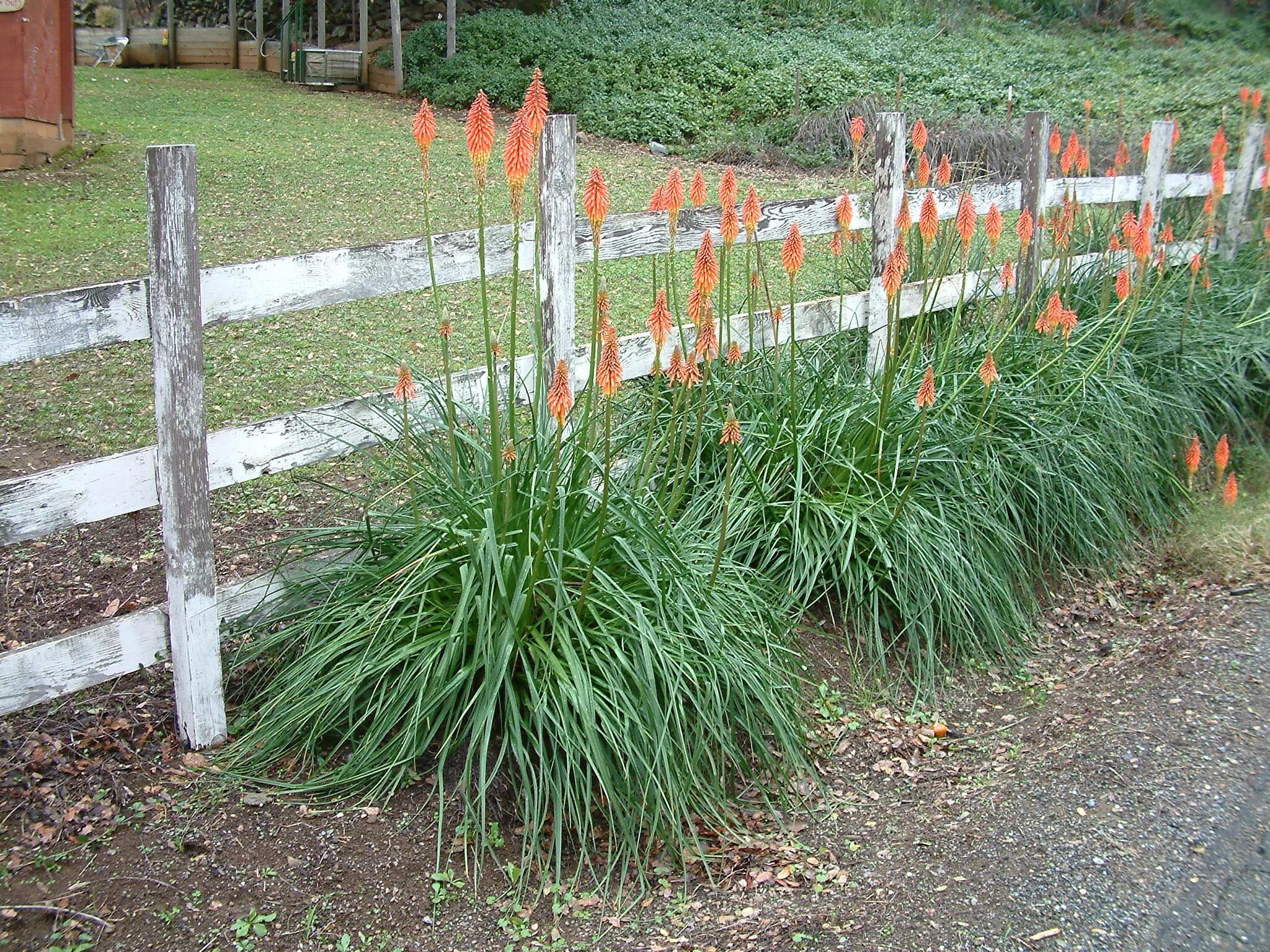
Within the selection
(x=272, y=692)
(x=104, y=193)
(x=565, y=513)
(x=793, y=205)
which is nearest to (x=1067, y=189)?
(x=793, y=205)

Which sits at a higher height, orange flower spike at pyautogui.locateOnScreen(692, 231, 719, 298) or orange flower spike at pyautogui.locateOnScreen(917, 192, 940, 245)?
orange flower spike at pyautogui.locateOnScreen(917, 192, 940, 245)

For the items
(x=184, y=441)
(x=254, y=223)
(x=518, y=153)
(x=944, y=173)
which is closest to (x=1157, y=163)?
(x=944, y=173)

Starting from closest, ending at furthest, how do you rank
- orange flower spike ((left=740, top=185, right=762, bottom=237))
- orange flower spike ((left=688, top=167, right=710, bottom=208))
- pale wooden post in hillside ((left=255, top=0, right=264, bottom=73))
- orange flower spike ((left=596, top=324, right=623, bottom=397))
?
orange flower spike ((left=596, top=324, right=623, bottom=397)), orange flower spike ((left=740, top=185, right=762, bottom=237)), orange flower spike ((left=688, top=167, right=710, bottom=208)), pale wooden post in hillside ((left=255, top=0, right=264, bottom=73))

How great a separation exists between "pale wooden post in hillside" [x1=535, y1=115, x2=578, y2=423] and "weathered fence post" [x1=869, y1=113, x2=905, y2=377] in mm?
1858

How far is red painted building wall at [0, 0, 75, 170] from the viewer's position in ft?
32.3

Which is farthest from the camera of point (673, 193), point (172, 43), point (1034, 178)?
point (172, 43)

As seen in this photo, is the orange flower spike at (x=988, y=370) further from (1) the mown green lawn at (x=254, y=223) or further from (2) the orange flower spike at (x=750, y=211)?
(1) the mown green lawn at (x=254, y=223)

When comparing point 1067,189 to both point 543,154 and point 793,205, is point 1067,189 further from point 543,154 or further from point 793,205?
point 543,154

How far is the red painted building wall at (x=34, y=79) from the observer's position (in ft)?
32.3

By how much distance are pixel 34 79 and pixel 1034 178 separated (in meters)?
8.28

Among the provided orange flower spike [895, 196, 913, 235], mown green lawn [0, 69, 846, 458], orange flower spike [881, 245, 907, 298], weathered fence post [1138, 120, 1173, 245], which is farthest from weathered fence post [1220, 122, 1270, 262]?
orange flower spike [881, 245, 907, 298]

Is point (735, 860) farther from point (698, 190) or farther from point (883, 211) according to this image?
point (883, 211)

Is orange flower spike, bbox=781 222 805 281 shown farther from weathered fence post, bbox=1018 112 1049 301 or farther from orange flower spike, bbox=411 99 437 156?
weathered fence post, bbox=1018 112 1049 301

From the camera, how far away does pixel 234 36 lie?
2067 centimetres
